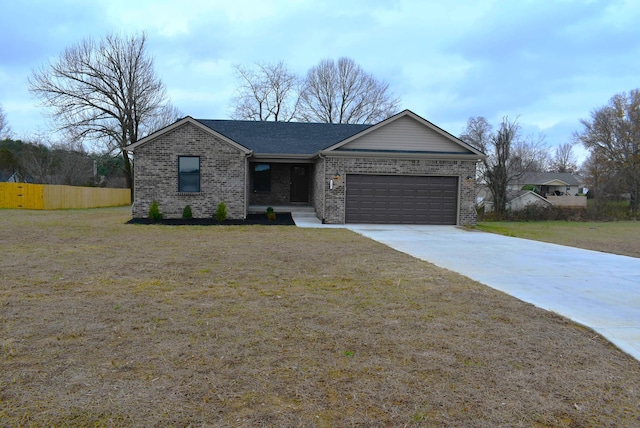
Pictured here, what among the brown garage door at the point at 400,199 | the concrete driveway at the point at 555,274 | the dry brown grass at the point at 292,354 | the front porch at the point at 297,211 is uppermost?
the brown garage door at the point at 400,199

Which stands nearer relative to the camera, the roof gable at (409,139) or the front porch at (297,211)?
the roof gable at (409,139)

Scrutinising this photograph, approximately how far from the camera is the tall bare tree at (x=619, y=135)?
34.9 m

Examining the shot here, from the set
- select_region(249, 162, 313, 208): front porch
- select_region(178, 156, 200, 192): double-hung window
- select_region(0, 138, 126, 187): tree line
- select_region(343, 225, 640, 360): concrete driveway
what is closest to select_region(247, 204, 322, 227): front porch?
select_region(249, 162, 313, 208): front porch

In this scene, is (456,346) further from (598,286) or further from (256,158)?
(256,158)

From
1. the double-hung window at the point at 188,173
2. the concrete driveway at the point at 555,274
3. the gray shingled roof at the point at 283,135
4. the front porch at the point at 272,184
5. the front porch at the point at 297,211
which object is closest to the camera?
the concrete driveway at the point at 555,274

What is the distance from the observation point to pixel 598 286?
6711mm

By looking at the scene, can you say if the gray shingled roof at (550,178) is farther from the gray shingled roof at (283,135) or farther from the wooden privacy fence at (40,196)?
the wooden privacy fence at (40,196)

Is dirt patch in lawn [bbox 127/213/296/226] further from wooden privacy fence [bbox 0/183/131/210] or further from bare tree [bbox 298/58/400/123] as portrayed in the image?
bare tree [bbox 298/58/400/123]

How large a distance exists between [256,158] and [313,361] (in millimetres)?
16172

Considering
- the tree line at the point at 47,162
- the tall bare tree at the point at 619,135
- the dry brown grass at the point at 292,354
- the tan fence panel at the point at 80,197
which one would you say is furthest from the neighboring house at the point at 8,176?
the tall bare tree at the point at 619,135

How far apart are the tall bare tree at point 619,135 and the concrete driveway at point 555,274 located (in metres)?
29.8

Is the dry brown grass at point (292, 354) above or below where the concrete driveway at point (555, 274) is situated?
below

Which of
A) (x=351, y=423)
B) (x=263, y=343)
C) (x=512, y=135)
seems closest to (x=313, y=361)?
(x=263, y=343)

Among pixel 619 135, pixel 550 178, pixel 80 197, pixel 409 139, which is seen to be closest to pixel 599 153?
pixel 619 135
